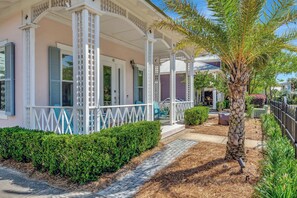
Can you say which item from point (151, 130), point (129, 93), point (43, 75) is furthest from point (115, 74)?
point (151, 130)

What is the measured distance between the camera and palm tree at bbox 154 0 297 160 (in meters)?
4.36

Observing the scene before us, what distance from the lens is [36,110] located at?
6.20 m

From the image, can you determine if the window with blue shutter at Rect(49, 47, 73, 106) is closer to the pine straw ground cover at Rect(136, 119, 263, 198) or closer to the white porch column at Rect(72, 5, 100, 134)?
the white porch column at Rect(72, 5, 100, 134)

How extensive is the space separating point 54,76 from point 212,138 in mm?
5682

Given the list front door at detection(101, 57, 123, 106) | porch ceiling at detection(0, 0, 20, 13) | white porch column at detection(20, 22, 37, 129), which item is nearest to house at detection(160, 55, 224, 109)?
front door at detection(101, 57, 123, 106)

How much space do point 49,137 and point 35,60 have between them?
9.08ft

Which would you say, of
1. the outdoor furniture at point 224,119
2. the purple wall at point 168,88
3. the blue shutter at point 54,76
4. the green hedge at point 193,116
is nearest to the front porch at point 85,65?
the blue shutter at point 54,76

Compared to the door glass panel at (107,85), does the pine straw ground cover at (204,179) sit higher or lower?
lower

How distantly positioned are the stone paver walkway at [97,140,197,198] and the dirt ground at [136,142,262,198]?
0.19 m

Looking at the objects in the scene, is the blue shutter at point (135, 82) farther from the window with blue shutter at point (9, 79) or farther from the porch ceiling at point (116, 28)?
the window with blue shutter at point (9, 79)

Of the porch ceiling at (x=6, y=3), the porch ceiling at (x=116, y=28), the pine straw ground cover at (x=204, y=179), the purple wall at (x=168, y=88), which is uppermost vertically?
the porch ceiling at (x=6, y=3)

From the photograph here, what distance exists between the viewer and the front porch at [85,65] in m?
4.83

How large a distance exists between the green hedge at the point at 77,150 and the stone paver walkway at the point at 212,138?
8.92 feet

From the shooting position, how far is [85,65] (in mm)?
4719
